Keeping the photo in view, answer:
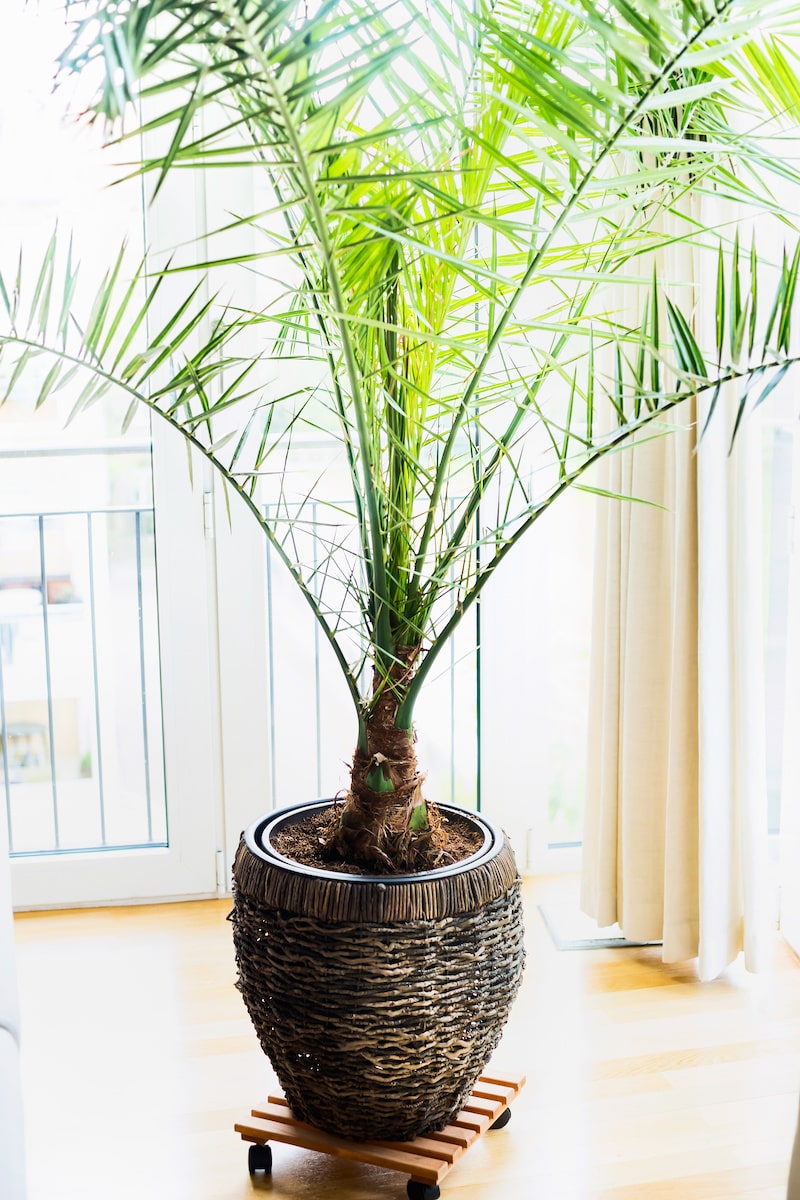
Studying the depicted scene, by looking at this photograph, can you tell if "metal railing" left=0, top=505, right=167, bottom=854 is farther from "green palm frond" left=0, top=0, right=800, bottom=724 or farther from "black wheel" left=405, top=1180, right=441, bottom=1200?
"black wheel" left=405, top=1180, right=441, bottom=1200

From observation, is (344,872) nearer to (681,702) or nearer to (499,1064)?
(499,1064)

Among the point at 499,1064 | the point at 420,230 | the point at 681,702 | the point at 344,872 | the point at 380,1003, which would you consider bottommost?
the point at 499,1064

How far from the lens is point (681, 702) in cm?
224

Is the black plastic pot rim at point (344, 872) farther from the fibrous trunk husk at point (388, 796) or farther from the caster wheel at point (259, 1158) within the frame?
the caster wheel at point (259, 1158)

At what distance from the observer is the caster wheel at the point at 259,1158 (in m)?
1.74

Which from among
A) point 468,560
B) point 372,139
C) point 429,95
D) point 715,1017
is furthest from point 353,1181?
point 429,95

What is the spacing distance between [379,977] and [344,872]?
0.15 metres

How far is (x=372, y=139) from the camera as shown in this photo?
1097 mm

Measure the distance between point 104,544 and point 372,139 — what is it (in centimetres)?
166

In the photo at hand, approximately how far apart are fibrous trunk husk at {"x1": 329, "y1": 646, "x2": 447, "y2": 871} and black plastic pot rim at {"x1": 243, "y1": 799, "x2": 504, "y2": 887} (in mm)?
54

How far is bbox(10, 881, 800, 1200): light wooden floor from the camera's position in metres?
1.73

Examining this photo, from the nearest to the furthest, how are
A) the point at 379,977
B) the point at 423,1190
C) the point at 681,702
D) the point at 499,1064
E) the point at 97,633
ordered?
the point at 379,977, the point at 423,1190, the point at 499,1064, the point at 681,702, the point at 97,633

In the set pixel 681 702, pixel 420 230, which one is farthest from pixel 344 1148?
pixel 420 230

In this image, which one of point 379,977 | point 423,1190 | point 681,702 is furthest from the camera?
point 681,702
